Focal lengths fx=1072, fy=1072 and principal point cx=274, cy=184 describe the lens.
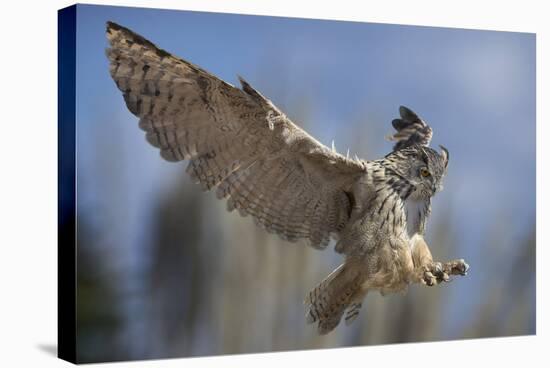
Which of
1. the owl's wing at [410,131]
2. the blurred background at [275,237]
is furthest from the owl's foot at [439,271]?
the owl's wing at [410,131]

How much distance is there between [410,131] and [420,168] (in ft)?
1.36

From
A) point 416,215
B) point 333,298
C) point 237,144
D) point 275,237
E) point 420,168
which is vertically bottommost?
point 333,298

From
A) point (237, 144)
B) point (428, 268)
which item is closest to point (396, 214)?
point (428, 268)

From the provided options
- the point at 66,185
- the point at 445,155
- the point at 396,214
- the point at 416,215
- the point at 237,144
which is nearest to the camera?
the point at 66,185

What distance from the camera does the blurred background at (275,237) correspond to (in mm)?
6133

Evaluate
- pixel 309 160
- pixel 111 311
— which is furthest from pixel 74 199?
pixel 309 160

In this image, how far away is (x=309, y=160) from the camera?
6387 millimetres

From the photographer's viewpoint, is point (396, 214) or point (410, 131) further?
point (410, 131)

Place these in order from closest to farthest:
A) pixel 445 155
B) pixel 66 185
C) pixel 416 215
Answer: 1. pixel 66 185
2. pixel 416 215
3. pixel 445 155

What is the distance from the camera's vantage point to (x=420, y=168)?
6.69 metres

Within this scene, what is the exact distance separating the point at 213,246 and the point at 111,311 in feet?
2.46

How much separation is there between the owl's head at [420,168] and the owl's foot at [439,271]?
0.44m

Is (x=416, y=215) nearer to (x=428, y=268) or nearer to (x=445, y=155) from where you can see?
(x=428, y=268)

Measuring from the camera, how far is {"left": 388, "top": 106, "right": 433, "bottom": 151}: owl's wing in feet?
23.0
